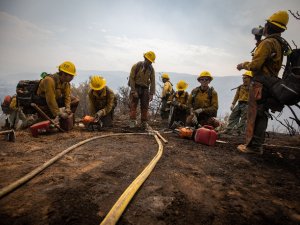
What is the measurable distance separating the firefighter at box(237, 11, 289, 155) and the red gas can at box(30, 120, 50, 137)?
425 centimetres

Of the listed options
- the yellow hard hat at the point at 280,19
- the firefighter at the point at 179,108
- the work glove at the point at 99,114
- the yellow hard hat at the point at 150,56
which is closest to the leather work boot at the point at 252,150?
the yellow hard hat at the point at 280,19

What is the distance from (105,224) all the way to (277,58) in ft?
12.7

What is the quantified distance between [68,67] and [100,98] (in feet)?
4.18

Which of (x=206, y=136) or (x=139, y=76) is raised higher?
(x=139, y=76)

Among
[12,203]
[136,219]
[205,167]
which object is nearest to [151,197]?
[136,219]

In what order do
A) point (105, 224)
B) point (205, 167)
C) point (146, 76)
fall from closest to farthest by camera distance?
point (105, 224)
point (205, 167)
point (146, 76)

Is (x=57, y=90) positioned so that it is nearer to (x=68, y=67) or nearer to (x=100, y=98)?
(x=68, y=67)

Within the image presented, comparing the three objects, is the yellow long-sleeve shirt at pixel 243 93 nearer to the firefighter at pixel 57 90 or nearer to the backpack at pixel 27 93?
the firefighter at pixel 57 90

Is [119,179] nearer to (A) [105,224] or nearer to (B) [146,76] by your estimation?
(A) [105,224]

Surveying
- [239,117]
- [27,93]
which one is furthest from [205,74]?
[27,93]

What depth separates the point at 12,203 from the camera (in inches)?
74.8

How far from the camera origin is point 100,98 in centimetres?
648

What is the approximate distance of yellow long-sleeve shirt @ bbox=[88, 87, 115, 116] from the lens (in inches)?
251

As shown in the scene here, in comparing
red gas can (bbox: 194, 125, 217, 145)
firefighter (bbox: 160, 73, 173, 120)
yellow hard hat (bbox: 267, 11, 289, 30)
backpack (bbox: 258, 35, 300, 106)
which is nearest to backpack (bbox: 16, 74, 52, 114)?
red gas can (bbox: 194, 125, 217, 145)
